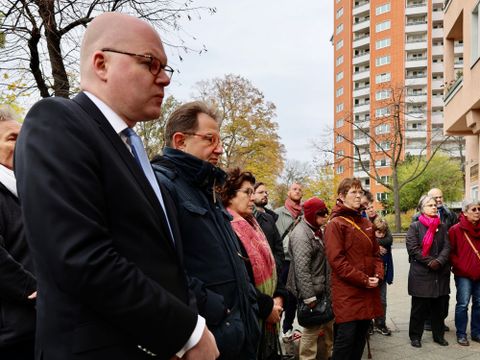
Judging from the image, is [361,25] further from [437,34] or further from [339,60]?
[437,34]

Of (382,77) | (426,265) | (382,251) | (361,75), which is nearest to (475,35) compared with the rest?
(382,251)

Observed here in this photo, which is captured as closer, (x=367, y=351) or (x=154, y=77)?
(x=154, y=77)

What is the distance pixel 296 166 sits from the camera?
70250 millimetres

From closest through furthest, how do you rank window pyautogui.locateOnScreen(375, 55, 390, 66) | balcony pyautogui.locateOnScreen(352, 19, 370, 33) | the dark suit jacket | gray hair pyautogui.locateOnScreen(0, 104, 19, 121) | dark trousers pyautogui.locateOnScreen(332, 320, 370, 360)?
the dark suit jacket
gray hair pyautogui.locateOnScreen(0, 104, 19, 121)
dark trousers pyautogui.locateOnScreen(332, 320, 370, 360)
window pyautogui.locateOnScreen(375, 55, 390, 66)
balcony pyautogui.locateOnScreen(352, 19, 370, 33)

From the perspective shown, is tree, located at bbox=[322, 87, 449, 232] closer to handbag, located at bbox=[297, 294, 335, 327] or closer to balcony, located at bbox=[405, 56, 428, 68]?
balcony, located at bbox=[405, 56, 428, 68]

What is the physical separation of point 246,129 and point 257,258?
1397 inches

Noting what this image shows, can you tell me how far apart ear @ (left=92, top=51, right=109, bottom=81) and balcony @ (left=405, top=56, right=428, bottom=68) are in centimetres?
8299

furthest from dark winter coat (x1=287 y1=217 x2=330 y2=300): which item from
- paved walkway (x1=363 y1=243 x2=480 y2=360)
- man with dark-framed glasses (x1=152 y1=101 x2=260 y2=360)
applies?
man with dark-framed glasses (x1=152 y1=101 x2=260 y2=360)

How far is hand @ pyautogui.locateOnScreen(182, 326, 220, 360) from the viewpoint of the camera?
160 centimetres

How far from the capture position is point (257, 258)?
3344mm

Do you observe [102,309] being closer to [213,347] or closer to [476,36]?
[213,347]

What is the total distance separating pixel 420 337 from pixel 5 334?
18.7 feet

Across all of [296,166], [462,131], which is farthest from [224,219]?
[296,166]

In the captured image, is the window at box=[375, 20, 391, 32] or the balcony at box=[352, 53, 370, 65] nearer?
the window at box=[375, 20, 391, 32]
